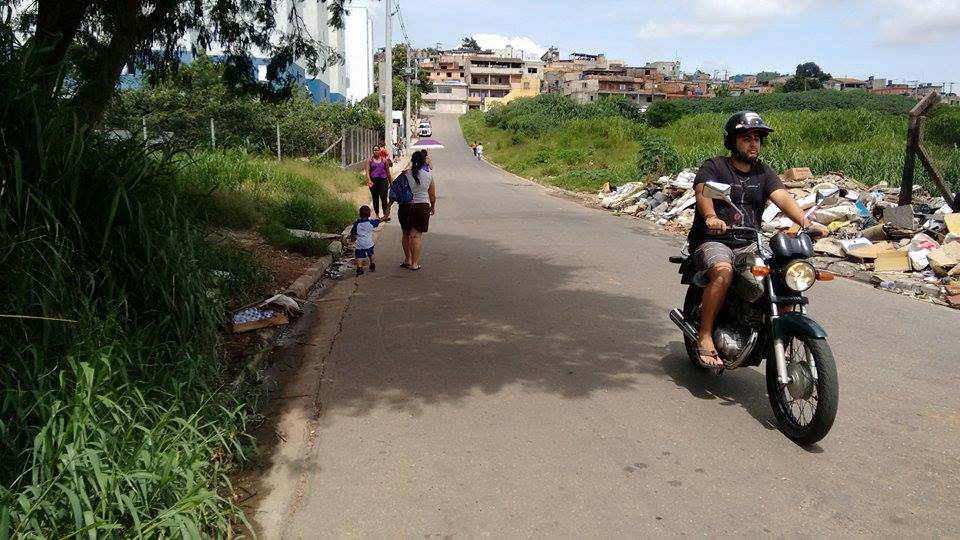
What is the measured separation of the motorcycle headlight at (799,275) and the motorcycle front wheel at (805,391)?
12.2 inches

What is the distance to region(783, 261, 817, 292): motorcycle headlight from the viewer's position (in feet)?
13.8

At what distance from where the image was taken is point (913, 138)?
12.1 meters

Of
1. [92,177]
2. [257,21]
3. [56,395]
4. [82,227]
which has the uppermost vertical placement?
[257,21]

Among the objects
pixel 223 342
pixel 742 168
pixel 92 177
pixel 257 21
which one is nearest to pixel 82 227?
pixel 92 177

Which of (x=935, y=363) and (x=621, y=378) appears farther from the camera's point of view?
(x=935, y=363)

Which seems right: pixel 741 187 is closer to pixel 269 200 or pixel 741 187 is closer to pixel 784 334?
pixel 784 334

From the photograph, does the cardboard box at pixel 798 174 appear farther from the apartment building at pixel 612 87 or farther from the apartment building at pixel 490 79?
the apartment building at pixel 490 79

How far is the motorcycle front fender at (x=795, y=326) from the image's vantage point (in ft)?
13.3

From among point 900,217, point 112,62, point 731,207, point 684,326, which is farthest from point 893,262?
point 112,62

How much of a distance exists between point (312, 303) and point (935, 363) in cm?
585

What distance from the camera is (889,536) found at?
3.21 meters

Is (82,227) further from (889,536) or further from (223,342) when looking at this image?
(889,536)

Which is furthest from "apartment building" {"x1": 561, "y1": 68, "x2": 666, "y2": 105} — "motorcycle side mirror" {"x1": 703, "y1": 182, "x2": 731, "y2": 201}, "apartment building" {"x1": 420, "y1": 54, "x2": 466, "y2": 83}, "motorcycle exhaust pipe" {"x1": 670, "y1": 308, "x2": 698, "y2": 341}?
"motorcycle side mirror" {"x1": 703, "y1": 182, "x2": 731, "y2": 201}

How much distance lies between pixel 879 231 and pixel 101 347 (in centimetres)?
1143
